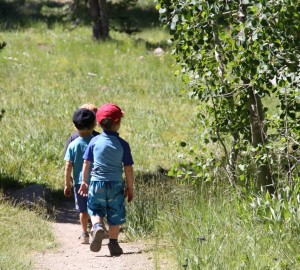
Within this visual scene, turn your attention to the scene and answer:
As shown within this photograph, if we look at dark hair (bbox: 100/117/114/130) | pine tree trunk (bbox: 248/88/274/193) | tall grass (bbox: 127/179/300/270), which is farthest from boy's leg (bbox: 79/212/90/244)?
pine tree trunk (bbox: 248/88/274/193)

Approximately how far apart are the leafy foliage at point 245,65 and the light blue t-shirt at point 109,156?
1.04m

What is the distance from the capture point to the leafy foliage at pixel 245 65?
23.9ft

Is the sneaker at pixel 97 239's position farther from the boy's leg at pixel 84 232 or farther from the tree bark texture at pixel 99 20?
the tree bark texture at pixel 99 20

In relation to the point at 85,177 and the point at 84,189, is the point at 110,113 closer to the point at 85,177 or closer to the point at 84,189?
the point at 85,177

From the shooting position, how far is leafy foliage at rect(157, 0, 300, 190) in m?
7.27

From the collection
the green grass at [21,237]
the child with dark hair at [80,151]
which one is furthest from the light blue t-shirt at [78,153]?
the green grass at [21,237]

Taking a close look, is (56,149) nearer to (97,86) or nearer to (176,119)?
(176,119)

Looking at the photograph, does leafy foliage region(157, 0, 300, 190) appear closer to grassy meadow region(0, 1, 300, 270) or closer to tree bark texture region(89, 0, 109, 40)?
grassy meadow region(0, 1, 300, 270)

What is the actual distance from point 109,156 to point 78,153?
96 cm

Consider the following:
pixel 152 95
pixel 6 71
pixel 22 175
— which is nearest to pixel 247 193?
pixel 22 175

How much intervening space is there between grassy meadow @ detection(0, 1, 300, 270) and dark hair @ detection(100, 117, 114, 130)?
1057 millimetres

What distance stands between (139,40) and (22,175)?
14122mm

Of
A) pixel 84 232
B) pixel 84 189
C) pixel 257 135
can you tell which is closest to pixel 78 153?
pixel 84 189

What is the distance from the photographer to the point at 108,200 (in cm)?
787
